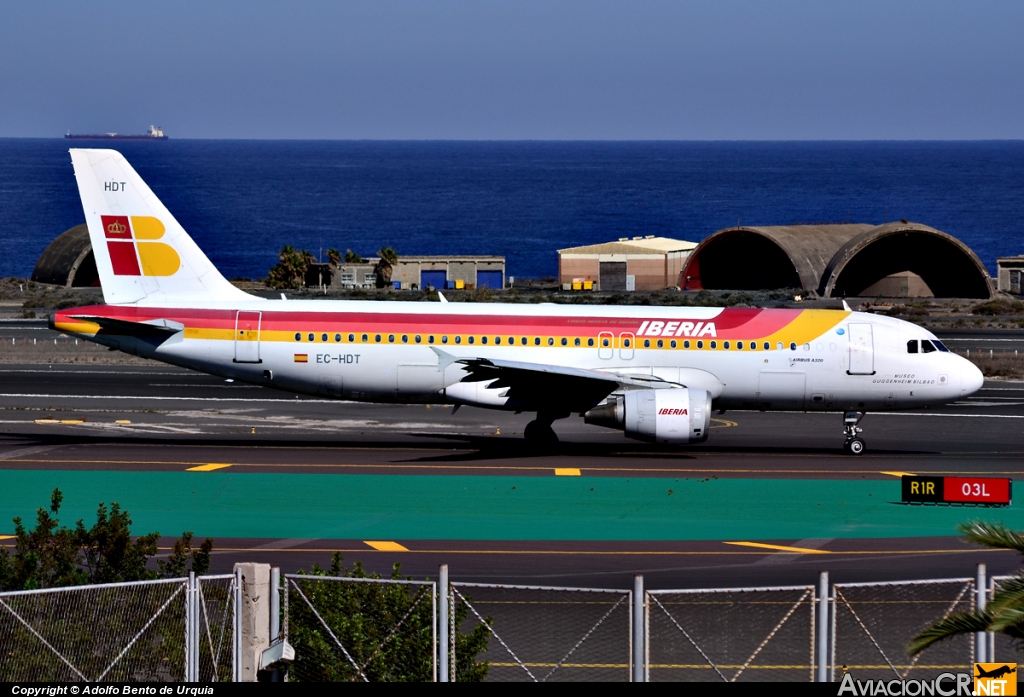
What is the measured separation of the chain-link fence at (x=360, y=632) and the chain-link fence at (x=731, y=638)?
305 centimetres

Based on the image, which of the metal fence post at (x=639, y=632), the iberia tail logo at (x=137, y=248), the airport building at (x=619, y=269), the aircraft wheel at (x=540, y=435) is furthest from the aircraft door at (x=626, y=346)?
the airport building at (x=619, y=269)

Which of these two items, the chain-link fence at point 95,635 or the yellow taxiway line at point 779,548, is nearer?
the chain-link fence at point 95,635

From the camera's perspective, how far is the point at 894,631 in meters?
19.1

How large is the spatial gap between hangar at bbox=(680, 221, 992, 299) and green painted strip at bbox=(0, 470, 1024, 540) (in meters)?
54.3

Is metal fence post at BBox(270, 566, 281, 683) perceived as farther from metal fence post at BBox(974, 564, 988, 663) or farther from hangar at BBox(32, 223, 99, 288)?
hangar at BBox(32, 223, 99, 288)

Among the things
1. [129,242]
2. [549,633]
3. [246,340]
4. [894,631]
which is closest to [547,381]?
[246,340]

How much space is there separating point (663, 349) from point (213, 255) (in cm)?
15628

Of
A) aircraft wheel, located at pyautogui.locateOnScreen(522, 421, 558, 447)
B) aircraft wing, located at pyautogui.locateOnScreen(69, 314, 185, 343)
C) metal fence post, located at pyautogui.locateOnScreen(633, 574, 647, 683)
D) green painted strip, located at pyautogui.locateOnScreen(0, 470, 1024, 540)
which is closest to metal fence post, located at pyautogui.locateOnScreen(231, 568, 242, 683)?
metal fence post, located at pyautogui.locateOnScreen(633, 574, 647, 683)

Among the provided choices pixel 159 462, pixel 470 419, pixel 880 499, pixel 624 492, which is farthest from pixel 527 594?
pixel 470 419

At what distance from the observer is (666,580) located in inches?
897

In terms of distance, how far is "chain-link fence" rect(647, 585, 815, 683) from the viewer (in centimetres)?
1723

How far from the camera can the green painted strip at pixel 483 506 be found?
87.8 ft

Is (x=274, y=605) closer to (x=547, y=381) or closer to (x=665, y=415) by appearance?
(x=665, y=415)

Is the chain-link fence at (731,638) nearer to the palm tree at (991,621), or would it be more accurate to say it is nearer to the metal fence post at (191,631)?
the palm tree at (991,621)
